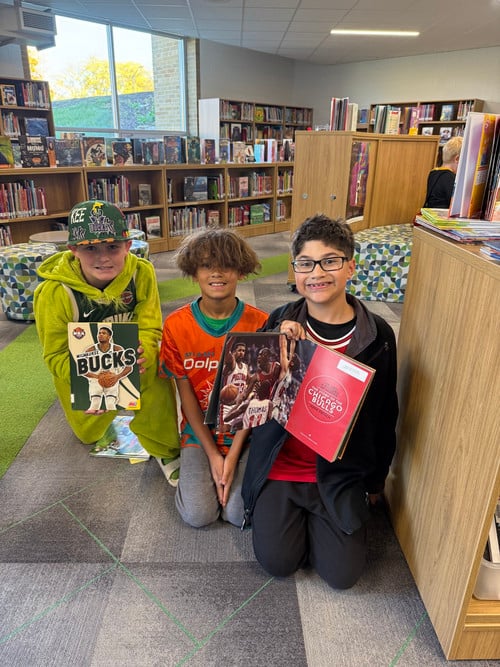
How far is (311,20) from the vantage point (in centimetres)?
637

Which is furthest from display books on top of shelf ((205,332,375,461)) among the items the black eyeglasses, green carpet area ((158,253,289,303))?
green carpet area ((158,253,289,303))

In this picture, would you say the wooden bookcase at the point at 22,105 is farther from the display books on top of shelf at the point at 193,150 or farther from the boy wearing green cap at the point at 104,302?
the boy wearing green cap at the point at 104,302

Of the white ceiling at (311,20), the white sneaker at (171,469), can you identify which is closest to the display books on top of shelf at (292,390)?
the white sneaker at (171,469)

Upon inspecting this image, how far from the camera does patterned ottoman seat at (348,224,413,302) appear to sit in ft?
12.5

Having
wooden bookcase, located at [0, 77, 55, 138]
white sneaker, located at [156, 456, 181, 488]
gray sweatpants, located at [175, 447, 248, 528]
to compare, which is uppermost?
wooden bookcase, located at [0, 77, 55, 138]

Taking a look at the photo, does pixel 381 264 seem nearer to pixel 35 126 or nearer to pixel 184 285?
pixel 184 285

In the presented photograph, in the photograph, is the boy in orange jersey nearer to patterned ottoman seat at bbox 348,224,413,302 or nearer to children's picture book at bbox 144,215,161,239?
patterned ottoman seat at bbox 348,224,413,302

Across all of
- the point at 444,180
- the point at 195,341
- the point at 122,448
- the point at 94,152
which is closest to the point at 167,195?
the point at 94,152

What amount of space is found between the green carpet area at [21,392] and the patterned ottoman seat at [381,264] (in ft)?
8.60

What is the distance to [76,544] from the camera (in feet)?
4.92

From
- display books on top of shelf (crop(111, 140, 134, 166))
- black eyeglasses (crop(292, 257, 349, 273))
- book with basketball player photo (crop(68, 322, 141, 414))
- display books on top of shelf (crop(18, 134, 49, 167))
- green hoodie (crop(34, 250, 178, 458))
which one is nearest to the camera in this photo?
black eyeglasses (crop(292, 257, 349, 273))

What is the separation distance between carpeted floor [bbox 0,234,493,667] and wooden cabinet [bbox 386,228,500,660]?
13 centimetres

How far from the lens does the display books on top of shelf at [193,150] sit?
578cm

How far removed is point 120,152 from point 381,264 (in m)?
3.20
